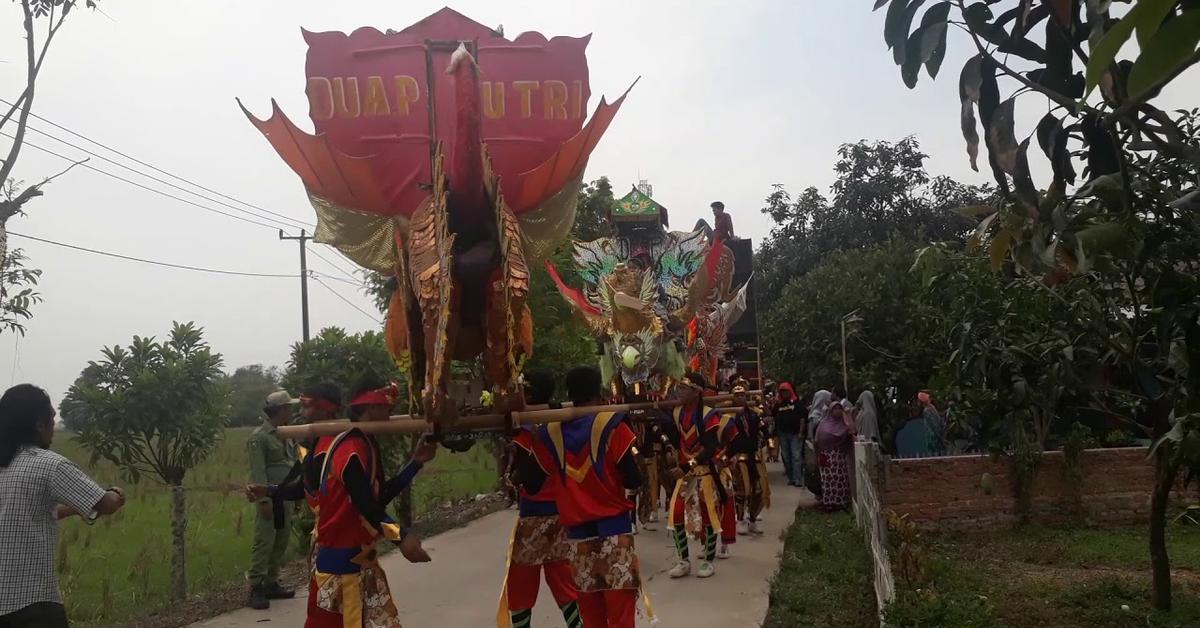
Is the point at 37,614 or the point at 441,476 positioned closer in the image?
the point at 37,614

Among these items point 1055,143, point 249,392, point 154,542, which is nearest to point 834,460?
point 154,542

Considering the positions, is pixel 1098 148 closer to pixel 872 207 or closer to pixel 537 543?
pixel 537 543

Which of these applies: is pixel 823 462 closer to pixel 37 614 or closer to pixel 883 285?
pixel 883 285

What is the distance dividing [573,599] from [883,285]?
997 centimetres

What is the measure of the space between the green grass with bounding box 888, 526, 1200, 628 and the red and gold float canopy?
A: 3.26 m

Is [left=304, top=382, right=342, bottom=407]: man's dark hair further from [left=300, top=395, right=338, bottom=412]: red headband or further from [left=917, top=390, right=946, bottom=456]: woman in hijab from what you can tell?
[left=917, top=390, right=946, bottom=456]: woman in hijab

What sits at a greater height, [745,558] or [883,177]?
[883,177]

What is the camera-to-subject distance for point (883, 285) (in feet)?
44.6

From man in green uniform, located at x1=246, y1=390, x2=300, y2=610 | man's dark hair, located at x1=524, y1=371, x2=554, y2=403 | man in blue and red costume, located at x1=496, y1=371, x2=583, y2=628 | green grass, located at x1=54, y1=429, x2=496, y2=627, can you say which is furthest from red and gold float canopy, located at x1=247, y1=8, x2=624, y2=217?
green grass, located at x1=54, y1=429, x2=496, y2=627

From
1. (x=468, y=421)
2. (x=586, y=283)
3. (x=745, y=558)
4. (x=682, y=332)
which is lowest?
(x=745, y=558)

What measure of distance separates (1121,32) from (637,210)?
990 centimetres

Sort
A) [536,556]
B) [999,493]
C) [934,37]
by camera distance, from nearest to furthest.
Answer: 1. [934,37]
2. [536,556]
3. [999,493]

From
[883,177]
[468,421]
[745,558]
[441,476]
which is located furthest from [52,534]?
[883,177]

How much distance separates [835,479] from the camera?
10.8 metres
